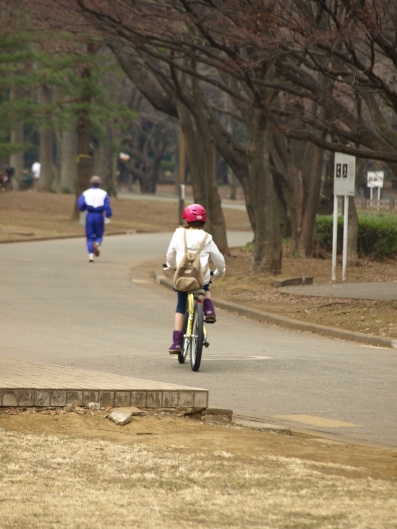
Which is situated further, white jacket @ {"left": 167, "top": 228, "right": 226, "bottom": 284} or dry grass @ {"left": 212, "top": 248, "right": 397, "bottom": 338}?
dry grass @ {"left": 212, "top": 248, "right": 397, "bottom": 338}

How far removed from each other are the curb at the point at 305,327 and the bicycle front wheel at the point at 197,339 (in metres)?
3.57

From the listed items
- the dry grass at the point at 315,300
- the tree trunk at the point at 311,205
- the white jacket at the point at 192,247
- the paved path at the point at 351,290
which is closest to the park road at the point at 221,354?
the dry grass at the point at 315,300

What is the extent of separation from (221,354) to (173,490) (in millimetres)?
6693

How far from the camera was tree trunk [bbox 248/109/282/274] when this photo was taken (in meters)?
21.5

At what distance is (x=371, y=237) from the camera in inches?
1161

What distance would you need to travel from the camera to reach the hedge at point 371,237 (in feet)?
95.6

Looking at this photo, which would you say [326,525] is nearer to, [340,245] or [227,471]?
[227,471]

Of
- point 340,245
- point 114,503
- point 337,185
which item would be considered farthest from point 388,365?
point 340,245

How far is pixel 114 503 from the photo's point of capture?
5.13 m

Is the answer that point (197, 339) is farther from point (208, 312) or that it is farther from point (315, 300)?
Result: point (315, 300)

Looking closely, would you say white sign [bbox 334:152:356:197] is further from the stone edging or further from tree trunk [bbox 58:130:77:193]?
tree trunk [bbox 58:130:77:193]

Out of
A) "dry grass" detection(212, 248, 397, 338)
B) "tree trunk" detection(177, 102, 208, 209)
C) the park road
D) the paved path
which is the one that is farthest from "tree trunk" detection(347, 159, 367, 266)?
the park road

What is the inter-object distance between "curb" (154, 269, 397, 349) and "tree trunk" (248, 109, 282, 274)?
157 inches

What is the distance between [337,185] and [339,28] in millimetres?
6218
